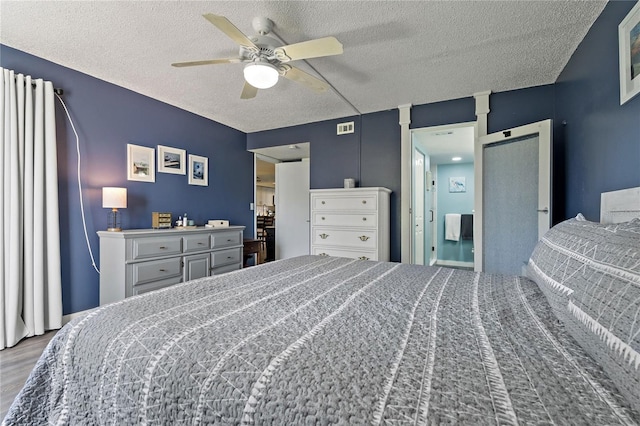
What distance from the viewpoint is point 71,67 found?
8.65ft

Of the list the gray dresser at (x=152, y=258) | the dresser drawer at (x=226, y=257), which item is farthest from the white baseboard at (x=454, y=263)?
the gray dresser at (x=152, y=258)

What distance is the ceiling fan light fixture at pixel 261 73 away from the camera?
1.89 metres

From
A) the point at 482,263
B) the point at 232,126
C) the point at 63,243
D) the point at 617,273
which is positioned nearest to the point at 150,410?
the point at 617,273

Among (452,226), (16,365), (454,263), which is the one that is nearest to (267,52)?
(16,365)

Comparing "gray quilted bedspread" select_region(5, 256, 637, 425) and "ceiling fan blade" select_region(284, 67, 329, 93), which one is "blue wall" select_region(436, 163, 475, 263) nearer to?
"ceiling fan blade" select_region(284, 67, 329, 93)

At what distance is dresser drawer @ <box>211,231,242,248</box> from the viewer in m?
3.45

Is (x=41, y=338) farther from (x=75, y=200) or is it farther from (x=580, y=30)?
(x=580, y=30)

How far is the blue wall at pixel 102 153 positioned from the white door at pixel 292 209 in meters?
1.43

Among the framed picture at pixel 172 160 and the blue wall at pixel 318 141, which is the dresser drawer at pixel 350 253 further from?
the framed picture at pixel 172 160

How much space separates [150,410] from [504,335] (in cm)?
92

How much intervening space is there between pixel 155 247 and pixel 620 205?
3584 millimetres

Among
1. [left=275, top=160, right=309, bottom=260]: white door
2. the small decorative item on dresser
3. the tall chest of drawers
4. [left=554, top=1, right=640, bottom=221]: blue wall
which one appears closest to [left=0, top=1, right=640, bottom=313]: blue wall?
[left=554, top=1, right=640, bottom=221]: blue wall

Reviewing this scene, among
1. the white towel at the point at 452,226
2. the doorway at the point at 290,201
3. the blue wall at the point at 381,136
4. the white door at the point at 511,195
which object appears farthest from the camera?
the white towel at the point at 452,226

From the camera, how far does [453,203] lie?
5.85m
